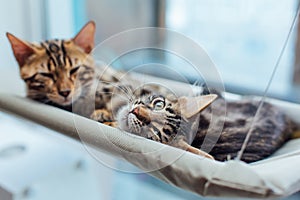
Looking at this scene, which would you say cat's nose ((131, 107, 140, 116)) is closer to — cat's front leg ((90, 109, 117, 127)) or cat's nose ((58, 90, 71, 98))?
cat's front leg ((90, 109, 117, 127))

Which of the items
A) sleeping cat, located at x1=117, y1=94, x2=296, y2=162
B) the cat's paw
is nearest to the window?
sleeping cat, located at x1=117, y1=94, x2=296, y2=162

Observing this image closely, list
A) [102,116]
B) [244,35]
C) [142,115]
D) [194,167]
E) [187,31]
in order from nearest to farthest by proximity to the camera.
→ 1. [194,167]
2. [142,115]
3. [102,116]
4. [244,35]
5. [187,31]

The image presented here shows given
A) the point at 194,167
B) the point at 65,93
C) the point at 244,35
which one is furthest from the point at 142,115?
the point at 244,35

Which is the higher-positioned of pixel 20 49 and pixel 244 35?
pixel 20 49

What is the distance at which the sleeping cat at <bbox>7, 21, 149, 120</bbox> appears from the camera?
0.93 meters

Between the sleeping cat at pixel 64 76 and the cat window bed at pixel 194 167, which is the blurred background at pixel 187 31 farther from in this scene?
the cat window bed at pixel 194 167

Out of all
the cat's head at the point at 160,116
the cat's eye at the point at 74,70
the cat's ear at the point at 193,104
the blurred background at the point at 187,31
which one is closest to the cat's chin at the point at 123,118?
the cat's head at the point at 160,116

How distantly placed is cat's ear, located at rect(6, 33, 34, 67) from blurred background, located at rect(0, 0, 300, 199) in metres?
0.31

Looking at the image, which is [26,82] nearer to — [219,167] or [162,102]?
[162,102]

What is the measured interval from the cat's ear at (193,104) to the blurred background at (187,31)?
57 centimetres

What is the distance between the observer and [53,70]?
3.08 feet

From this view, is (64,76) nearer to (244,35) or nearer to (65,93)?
(65,93)

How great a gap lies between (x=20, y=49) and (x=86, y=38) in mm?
159

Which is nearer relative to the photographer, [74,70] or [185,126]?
[185,126]
